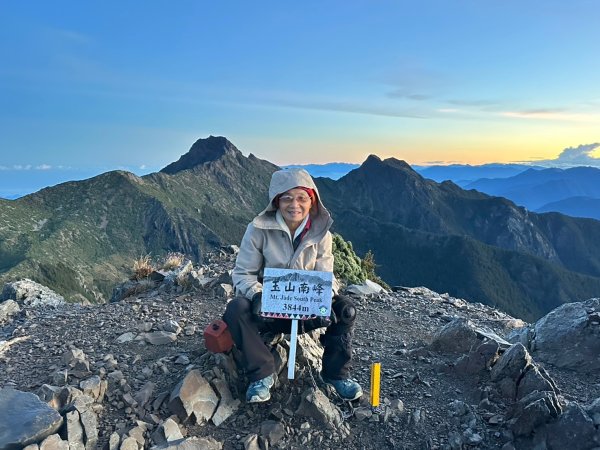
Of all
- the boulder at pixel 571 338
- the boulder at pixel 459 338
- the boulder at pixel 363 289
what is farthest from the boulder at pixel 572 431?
the boulder at pixel 363 289

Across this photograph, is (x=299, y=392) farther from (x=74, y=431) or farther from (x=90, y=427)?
(x=74, y=431)

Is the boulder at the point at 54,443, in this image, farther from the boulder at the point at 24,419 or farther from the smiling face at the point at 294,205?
the smiling face at the point at 294,205

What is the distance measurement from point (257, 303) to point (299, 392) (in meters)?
1.25

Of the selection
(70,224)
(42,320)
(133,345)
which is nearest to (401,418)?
(133,345)

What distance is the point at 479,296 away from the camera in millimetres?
125938

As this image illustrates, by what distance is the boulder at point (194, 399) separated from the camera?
518 cm

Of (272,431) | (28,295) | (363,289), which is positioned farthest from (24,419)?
(28,295)

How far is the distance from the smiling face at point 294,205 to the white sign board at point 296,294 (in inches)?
26.1

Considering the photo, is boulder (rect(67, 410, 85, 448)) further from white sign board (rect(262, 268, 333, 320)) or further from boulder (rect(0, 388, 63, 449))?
white sign board (rect(262, 268, 333, 320))

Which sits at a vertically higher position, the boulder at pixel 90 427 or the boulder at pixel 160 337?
the boulder at pixel 160 337

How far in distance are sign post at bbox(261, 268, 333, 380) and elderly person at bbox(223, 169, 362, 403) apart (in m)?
0.17

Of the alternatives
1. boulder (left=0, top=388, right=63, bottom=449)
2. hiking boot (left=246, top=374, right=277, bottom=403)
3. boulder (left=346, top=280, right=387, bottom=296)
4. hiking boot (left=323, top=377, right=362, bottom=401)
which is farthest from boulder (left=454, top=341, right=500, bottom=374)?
boulder (left=0, top=388, right=63, bottom=449)

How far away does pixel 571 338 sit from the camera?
7.60m

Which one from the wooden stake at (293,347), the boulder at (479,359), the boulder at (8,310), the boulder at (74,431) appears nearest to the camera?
the boulder at (74,431)
